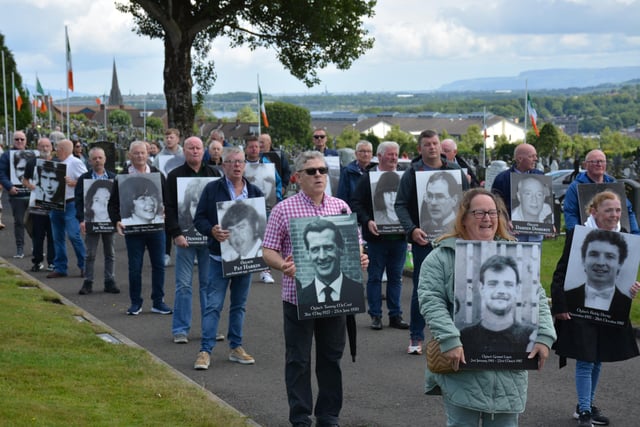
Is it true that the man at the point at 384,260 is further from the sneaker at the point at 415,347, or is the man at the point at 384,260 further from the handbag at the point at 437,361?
the handbag at the point at 437,361

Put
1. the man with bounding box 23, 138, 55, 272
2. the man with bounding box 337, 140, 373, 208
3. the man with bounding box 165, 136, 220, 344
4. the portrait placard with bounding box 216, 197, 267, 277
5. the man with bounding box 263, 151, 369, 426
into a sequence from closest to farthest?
the man with bounding box 263, 151, 369, 426 < the portrait placard with bounding box 216, 197, 267, 277 < the man with bounding box 165, 136, 220, 344 < the man with bounding box 337, 140, 373, 208 < the man with bounding box 23, 138, 55, 272

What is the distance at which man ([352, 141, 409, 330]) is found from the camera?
11.9 meters

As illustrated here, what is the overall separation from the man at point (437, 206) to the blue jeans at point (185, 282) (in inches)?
93.3

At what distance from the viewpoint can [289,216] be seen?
7309 mm

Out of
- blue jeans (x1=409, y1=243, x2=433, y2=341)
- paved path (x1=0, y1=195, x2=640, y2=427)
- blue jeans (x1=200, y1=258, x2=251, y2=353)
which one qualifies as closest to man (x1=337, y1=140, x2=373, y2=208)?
paved path (x1=0, y1=195, x2=640, y2=427)

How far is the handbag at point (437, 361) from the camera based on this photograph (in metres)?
5.33

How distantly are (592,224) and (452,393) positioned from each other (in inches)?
125

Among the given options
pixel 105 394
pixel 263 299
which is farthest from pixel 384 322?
pixel 105 394

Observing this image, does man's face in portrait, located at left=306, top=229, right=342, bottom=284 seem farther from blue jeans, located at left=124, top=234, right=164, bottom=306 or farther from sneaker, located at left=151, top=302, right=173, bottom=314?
sneaker, located at left=151, top=302, right=173, bottom=314

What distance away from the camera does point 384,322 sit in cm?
1239

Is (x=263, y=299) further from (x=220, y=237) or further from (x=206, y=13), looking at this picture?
(x=206, y=13)

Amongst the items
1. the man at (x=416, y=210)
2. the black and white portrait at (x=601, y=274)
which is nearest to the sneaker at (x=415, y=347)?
the man at (x=416, y=210)

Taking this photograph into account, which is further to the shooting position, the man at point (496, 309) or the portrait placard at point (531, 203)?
the portrait placard at point (531, 203)

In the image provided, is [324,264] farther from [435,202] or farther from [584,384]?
[435,202]
